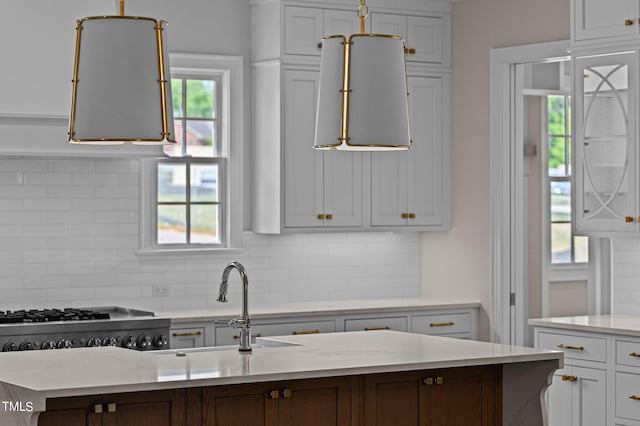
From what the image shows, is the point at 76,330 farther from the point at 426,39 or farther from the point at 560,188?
the point at 560,188

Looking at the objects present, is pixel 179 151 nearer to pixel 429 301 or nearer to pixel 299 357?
pixel 429 301

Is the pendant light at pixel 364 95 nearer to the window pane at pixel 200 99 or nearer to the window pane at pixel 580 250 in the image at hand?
the window pane at pixel 200 99

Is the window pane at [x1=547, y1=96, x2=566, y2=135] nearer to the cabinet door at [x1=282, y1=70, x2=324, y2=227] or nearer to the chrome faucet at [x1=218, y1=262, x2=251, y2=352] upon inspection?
the cabinet door at [x1=282, y1=70, x2=324, y2=227]

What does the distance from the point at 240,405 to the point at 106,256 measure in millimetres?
2973

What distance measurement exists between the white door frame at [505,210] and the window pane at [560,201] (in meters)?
0.62

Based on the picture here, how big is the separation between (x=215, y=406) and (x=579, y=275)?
4.48 meters

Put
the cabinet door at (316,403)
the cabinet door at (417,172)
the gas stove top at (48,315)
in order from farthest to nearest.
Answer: the cabinet door at (417,172)
the gas stove top at (48,315)
the cabinet door at (316,403)

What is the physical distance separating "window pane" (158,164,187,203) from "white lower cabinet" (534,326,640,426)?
8.20 feet

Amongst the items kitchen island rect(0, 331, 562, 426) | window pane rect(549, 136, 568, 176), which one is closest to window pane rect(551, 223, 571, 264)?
window pane rect(549, 136, 568, 176)

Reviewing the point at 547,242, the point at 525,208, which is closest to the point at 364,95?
the point at 525,208

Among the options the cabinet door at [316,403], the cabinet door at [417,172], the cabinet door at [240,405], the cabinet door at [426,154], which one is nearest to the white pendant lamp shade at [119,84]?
the cabinet door at [240,405]

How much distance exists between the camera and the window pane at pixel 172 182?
6.92 meters

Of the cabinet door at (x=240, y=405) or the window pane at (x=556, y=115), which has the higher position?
the window pane at (x=556, y=115)

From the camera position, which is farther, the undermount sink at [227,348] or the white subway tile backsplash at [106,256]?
the white subway tile backsplash at [106,256]
